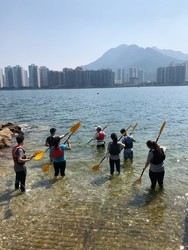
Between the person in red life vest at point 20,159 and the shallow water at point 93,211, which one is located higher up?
the person in red life vest at point 20,159

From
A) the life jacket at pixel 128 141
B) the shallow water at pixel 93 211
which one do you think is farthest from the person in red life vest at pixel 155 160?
the life jacket at pixel 128 141

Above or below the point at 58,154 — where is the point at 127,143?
below

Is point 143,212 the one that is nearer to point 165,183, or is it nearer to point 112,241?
point 112,241

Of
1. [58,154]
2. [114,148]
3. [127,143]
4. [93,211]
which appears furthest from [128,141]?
[93,211]

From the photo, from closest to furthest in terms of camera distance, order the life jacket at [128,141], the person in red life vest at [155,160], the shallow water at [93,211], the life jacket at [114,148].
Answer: the shallow water at [93,211] < the person in red life vest at [155,160] < the life jacket at [114,148] < the life jacket at [128,141]

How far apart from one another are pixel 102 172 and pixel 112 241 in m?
6.34

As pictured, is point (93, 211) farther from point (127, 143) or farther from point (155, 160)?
point (127, 143)

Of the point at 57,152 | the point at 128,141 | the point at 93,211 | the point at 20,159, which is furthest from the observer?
the point at 128,141

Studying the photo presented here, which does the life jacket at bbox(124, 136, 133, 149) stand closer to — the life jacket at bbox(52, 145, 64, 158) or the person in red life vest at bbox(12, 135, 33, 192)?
the life jacket at bbox(52, 145, 64, 158)

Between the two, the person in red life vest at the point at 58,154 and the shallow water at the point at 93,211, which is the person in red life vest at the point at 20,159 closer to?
the shallow water at the point at 93,211

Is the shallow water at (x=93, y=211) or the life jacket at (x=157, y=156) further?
the life jacket at (x=157, y=156)

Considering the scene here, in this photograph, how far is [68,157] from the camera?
1717 centimetres

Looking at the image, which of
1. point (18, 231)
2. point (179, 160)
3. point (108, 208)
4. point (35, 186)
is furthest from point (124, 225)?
point (179, 160)

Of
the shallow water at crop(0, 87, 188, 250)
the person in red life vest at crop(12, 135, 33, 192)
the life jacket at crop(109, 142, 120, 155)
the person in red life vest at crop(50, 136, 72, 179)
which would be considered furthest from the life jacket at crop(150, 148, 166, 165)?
the person in red life vest at crop(12, 135, 33, 192)
